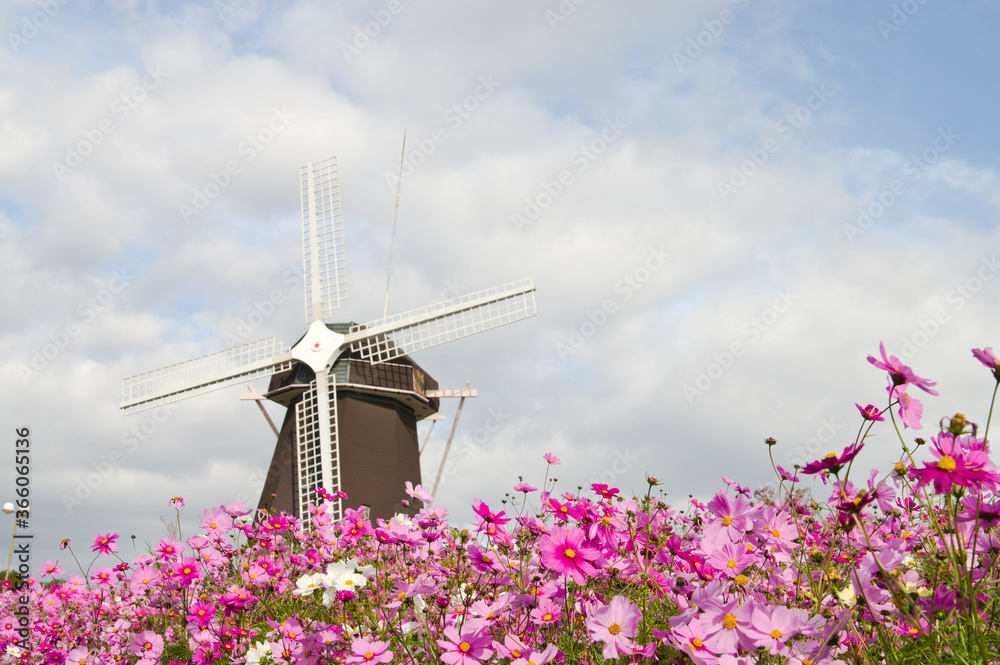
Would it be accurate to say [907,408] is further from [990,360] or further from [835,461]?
[835,461]

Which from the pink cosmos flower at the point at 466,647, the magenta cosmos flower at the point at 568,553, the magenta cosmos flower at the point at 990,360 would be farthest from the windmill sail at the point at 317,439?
the magenta cosmos flower at the point at 990,360

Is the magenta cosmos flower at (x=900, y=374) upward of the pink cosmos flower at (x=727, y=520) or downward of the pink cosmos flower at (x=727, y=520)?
upward

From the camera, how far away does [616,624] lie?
1963mm

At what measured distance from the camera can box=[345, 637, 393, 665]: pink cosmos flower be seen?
222cm

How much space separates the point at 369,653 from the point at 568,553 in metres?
0.71

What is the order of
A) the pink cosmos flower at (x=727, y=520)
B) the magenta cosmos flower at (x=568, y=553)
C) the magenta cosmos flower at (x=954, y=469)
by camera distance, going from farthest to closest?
the pink cosmos flower at (x=727, y=520), the magenta cosmos flower at (x=568, y=553), the magenta cosmos flower at (x=954, y=469)

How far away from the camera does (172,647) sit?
13.6ft

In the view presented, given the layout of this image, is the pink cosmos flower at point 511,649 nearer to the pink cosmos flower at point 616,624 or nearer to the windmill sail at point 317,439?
the pink cosmos flower at point 616,624

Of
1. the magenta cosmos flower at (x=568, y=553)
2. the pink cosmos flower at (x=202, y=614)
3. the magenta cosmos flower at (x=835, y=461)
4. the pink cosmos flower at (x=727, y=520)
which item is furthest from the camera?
the pink cosmos flower at (x=202, y=614)

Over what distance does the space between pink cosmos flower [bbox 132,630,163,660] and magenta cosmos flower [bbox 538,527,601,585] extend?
7.90 feet

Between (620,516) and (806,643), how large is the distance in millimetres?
659

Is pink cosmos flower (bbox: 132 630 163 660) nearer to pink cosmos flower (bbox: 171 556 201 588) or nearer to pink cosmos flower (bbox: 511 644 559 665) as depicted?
pink cosmos flower (bbox: 171 556 201 588)

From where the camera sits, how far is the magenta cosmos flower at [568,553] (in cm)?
199

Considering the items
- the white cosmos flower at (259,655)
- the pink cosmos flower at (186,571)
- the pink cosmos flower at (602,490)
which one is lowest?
the white cosmos flower at (259,655)
